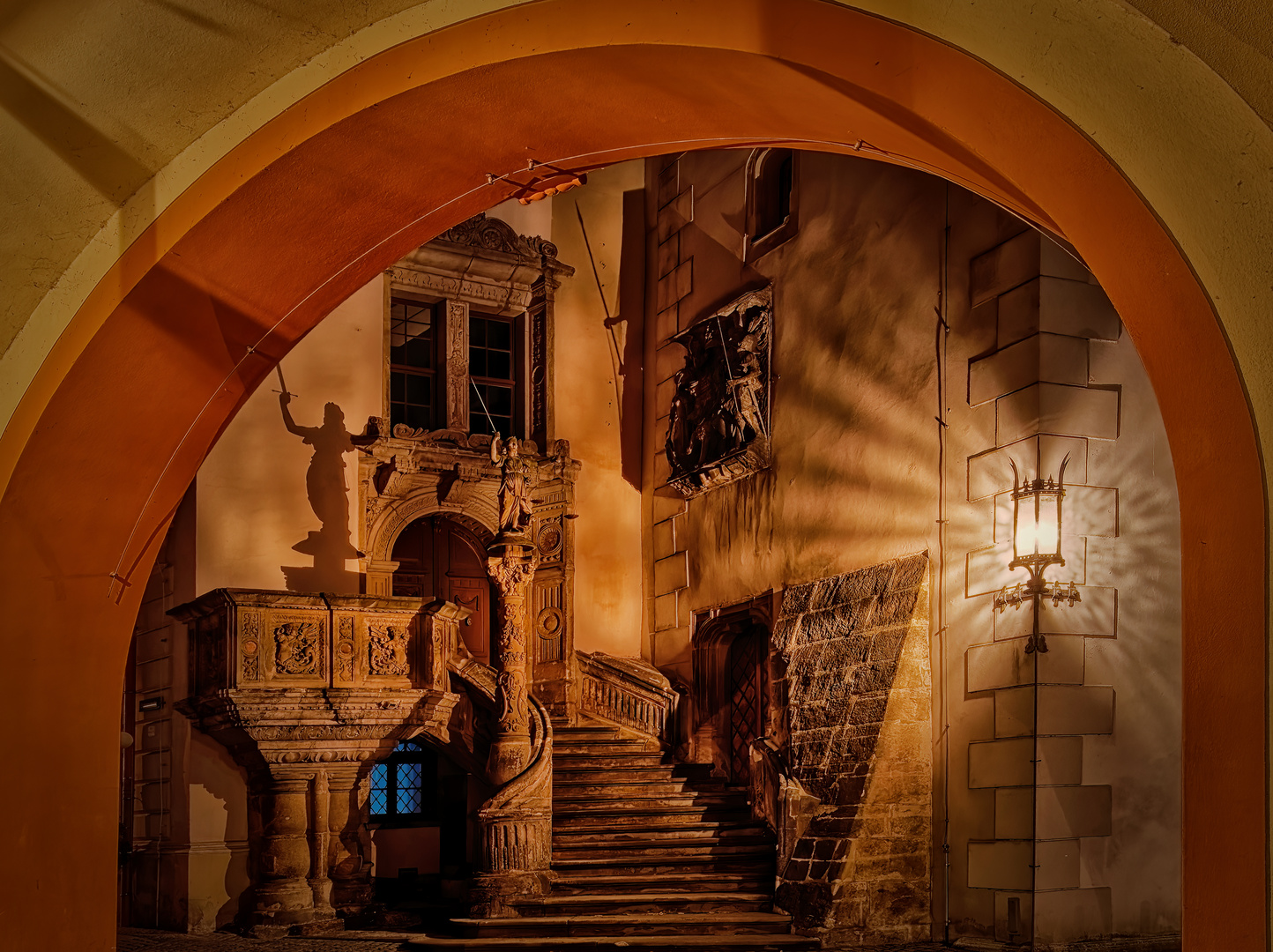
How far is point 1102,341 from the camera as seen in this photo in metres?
8.84

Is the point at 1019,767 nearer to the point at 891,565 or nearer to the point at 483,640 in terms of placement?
the point at 891,565

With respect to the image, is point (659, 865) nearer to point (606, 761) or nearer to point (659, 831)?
point (659, 831)

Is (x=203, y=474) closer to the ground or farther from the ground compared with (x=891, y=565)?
farther from the ground

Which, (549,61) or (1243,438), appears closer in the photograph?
(1243,438)

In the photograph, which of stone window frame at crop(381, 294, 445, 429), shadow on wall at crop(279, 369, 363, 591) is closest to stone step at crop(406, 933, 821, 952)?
shadow on wall at crop(279, 369, 363, 591)

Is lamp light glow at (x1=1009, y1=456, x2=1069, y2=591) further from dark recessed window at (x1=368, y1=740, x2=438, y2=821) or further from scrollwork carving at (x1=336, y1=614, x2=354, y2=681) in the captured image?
dark recessed window at (x1=368, y1=740, x2=438, y2=821)

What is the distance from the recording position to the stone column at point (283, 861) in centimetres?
1091

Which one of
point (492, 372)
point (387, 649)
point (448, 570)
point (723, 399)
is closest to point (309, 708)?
point (387, 649)

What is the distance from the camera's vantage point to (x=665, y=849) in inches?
439

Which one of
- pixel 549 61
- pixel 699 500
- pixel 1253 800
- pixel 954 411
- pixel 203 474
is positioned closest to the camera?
pixel 1253 800

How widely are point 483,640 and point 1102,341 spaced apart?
26.5ft

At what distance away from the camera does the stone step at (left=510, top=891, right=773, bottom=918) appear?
10016 millimetres

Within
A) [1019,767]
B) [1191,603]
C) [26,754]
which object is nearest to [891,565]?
[1019,767]

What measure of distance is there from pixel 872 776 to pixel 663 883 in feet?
7.18
